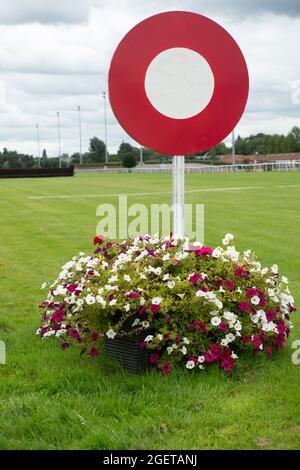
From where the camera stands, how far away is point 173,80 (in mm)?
Answer: 4863

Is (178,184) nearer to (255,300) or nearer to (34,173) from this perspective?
(255,300)

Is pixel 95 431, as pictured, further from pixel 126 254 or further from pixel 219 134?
pixel 219 134

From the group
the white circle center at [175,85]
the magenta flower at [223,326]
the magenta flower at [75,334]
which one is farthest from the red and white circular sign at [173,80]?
the magenta flower at [75,334]

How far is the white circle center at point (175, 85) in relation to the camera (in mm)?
4898

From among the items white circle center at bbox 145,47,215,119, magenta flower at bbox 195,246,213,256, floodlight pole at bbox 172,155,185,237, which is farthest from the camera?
floodlight pole at bbox 172,155,185,237

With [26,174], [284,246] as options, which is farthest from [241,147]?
[284,246]

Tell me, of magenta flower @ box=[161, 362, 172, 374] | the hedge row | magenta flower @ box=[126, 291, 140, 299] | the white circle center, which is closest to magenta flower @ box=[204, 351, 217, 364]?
magenta flower @ box=[161, 362, 172, 374]

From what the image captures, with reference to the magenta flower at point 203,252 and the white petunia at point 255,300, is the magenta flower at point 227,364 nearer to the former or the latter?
the white petunia at point 255,300

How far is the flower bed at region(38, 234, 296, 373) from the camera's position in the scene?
4637mm

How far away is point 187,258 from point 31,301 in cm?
287

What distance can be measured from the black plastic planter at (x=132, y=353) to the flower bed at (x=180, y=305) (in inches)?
1.8

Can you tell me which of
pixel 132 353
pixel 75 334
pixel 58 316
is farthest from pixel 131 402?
pixel 58 316

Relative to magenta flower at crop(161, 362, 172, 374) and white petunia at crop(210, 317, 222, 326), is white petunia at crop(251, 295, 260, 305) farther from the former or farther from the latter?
magenta flower at crop(161, 362, 172, 374)

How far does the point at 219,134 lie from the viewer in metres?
5.12
